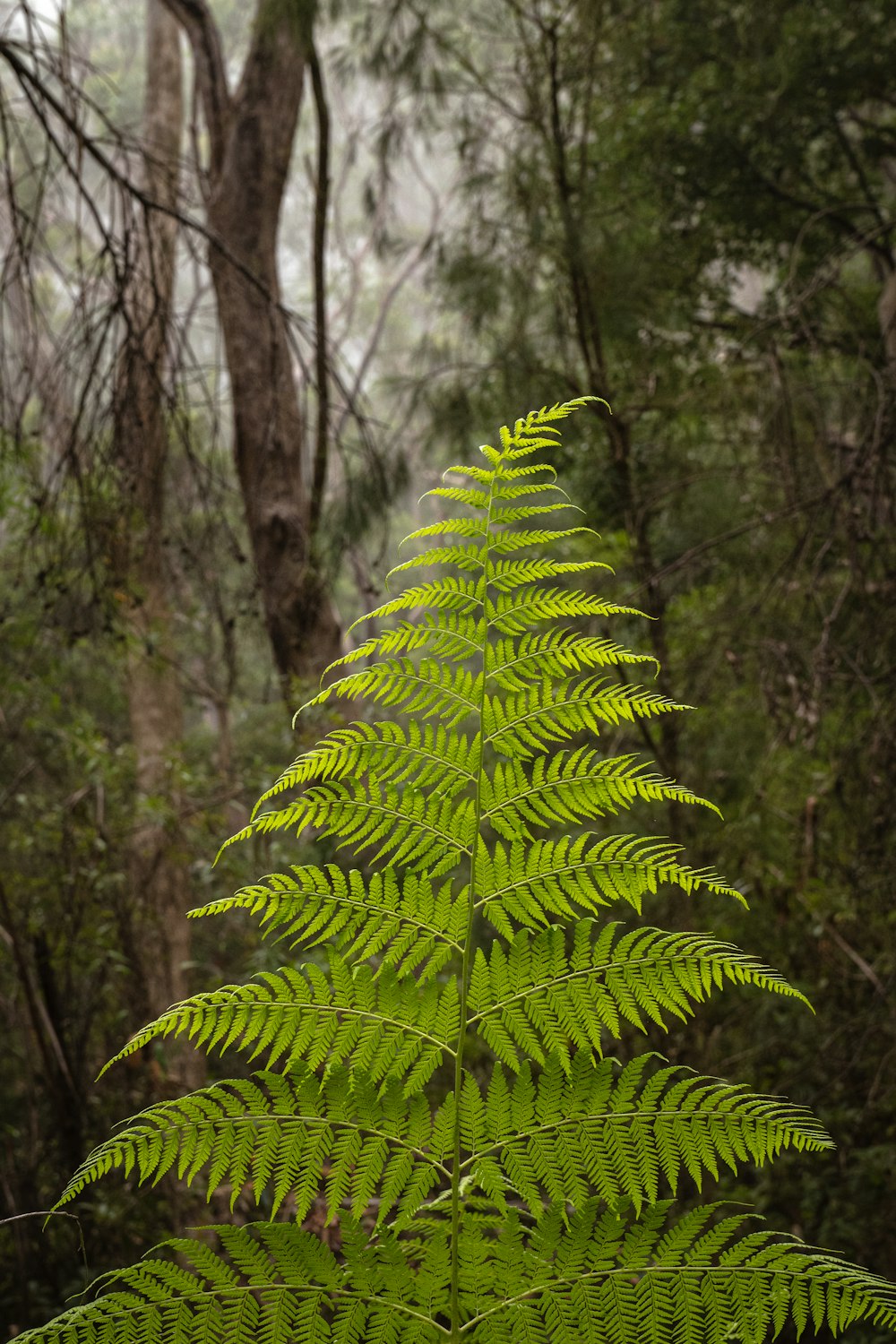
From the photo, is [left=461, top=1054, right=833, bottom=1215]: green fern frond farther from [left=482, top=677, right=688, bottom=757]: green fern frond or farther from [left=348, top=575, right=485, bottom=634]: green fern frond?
[left=348, top=575, right=485, bottom=634]: green fern frond

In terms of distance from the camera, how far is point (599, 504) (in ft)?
20.9

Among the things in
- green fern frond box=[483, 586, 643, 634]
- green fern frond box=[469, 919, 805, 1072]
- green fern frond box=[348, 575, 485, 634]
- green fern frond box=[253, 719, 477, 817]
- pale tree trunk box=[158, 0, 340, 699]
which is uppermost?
pale tree trunk box=[158, 0, 340, 699]

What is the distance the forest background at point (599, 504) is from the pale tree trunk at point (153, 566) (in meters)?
0.05

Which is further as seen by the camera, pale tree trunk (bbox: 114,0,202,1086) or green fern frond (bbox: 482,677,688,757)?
pale tree trunk (bbox: 114,0,202,1086)

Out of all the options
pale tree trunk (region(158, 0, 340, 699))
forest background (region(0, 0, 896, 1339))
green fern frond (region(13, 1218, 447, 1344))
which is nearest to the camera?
green fern frond (region(13, 1218, 447, 1344))

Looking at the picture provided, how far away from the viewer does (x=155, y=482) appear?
329 centimetres

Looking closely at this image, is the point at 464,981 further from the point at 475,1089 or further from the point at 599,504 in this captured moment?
the point at 599,504

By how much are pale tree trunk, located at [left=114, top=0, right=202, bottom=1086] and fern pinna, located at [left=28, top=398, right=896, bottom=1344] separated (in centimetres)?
171

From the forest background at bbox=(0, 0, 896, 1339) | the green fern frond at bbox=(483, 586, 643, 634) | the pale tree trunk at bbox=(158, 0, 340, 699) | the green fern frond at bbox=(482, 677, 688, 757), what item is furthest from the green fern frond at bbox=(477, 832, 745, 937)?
the pale tree trunk at bbox=(158, 0, 340, 699)

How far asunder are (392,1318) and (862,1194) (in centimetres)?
504

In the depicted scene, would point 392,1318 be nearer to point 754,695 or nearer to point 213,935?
point 754,695

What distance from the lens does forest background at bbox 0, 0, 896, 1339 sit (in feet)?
13.3

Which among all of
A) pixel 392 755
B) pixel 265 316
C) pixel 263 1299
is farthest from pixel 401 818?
pixel 265 316

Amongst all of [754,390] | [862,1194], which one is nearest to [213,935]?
[862,1194]
